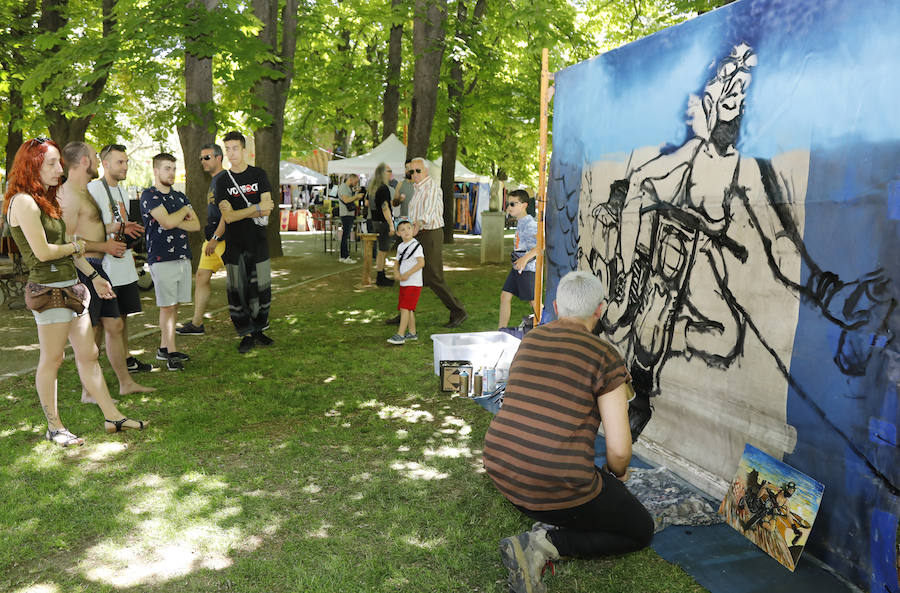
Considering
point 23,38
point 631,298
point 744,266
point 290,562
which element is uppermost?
point 23,38

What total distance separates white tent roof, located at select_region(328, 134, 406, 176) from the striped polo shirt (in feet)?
49.6

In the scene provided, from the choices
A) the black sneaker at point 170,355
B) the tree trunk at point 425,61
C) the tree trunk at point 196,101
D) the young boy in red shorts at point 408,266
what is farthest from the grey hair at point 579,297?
the tree trunk at point 425,61

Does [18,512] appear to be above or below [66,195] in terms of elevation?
below

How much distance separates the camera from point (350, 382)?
668 cm

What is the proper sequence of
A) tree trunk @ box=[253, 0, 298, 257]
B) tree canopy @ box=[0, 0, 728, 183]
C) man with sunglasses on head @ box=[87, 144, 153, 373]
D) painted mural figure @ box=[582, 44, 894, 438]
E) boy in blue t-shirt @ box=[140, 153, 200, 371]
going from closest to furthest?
painted mural figure @ box=[582, 44, 894, 438]
man with sunglasses on head @ box=[87, 144, 153, 373]
boy in blue t-shirt @ box=[140, 153, 200, 371]
tree canopy @ box=[0, 0, 728, 183]
tree trunk @ box=[253, 0, 298, 257]

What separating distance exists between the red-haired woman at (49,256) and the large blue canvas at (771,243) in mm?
3842

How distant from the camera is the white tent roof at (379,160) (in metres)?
18.1

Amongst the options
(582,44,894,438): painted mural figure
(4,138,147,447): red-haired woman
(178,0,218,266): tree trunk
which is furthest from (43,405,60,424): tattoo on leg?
(178,0,218,266): tree trunk

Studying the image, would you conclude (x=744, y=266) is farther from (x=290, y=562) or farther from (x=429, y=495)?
(x=290, y=562)

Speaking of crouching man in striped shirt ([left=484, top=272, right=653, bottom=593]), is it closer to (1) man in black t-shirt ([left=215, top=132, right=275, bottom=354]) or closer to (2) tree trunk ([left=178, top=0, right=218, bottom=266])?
(1) man in black t-shirt ([left=215, top=132, right=275, bottom=354])

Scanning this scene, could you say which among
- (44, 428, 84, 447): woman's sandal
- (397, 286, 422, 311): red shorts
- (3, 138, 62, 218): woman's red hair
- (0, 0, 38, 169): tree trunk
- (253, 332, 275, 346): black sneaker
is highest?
(0, 0, 38, 169): tree trunk

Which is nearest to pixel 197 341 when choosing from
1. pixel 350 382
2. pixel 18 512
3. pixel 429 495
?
pixel 350 382

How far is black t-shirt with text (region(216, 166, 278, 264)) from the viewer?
7270mm

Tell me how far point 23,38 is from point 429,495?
14.5m
